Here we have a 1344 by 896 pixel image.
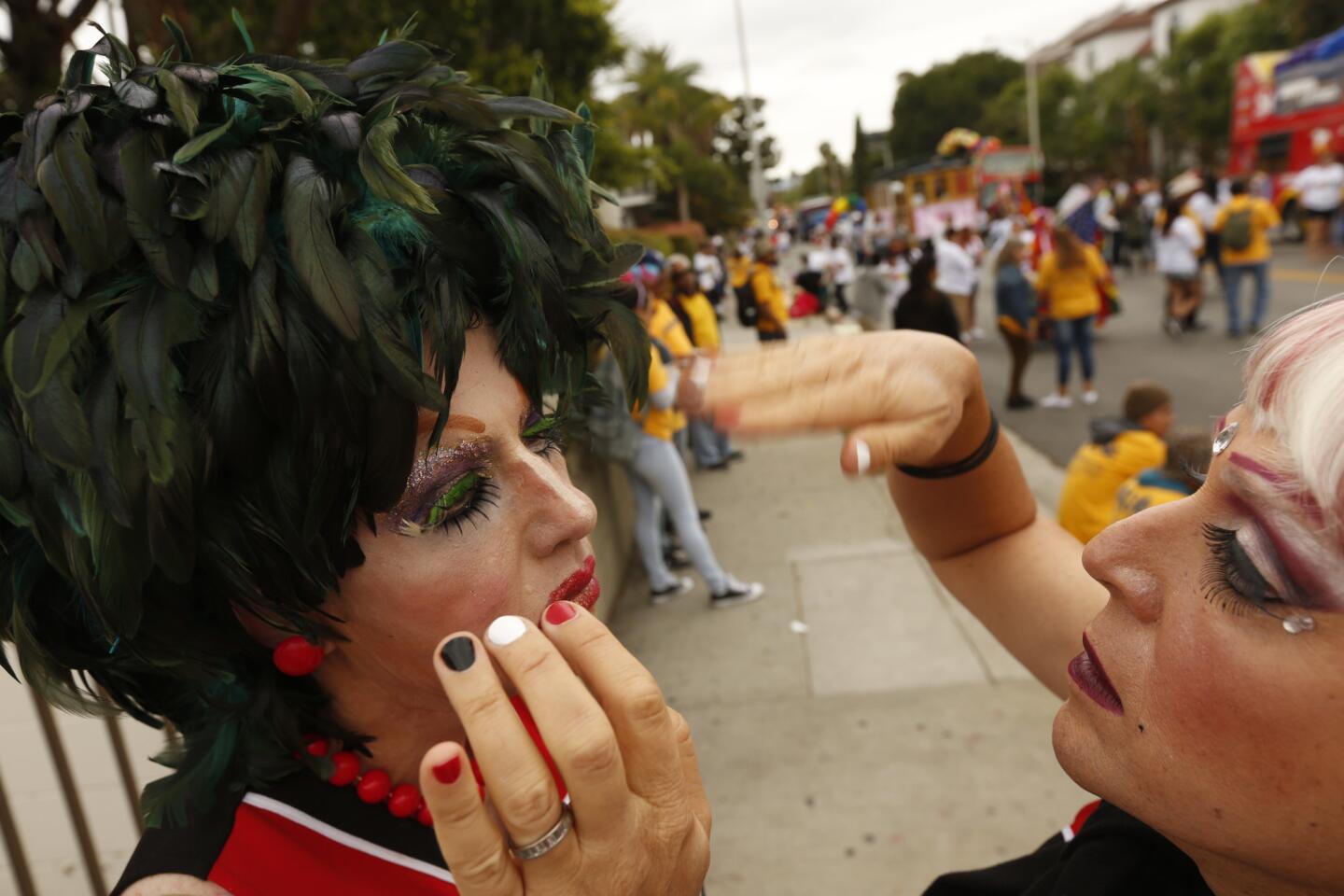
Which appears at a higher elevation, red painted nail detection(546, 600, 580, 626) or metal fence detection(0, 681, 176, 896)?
red painted nail detection(546, 600, 580, 626)

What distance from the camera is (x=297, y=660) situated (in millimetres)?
1268

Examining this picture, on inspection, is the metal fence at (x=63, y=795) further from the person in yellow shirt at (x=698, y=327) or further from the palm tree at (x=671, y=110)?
the palm tree at (x=671, y=110)

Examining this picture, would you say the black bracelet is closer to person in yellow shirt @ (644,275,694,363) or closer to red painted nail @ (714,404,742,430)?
red painted nail @ (714,404,742,430)

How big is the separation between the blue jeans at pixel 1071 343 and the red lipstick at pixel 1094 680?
858 cm

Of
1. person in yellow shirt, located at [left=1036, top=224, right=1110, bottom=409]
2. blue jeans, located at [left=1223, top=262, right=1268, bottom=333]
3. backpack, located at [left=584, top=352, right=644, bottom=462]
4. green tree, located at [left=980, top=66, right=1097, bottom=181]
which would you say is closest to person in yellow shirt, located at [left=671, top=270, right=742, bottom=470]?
backpack, located at [left=584, top=352, right=644, bottom=462]

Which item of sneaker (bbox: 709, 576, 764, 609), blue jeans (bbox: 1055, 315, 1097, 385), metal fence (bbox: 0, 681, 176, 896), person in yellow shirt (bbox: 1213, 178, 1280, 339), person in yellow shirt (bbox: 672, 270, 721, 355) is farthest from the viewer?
person in yellow shirt (bbox: 1213, 178, 1280, 339)

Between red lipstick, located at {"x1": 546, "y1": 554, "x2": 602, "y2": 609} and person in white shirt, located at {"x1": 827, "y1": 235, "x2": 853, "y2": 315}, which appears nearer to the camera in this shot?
red lipstick, located at {"x1": 546, "y1": 554, "x2": 602, "y2": 609}

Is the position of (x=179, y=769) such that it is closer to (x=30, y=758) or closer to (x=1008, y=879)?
(x=1008, y=879)

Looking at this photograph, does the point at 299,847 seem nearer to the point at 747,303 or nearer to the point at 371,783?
the point at 371,783

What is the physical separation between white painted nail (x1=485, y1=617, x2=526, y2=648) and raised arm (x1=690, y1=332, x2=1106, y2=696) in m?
0.41

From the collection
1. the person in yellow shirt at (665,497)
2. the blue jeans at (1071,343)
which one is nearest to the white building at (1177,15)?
the blue jeans at (1071,343)

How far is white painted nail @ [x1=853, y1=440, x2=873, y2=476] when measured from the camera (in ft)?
3.75

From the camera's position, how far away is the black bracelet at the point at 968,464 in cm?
159

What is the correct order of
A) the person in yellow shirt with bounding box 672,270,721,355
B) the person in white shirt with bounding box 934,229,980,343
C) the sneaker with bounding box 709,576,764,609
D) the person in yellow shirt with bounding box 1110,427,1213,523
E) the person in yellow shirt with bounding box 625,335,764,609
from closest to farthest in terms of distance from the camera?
the person in yellow shirt with bounding box 1110,427,1213,523 < the person in yellow shirt with bounding box 625,335,764,609 < the sneaker with bounding box 709,576,764,609 < the person in yellow shirt with bounding box 672,270,721,355 < the person in white shirt with bounding box 934,229,980,343
